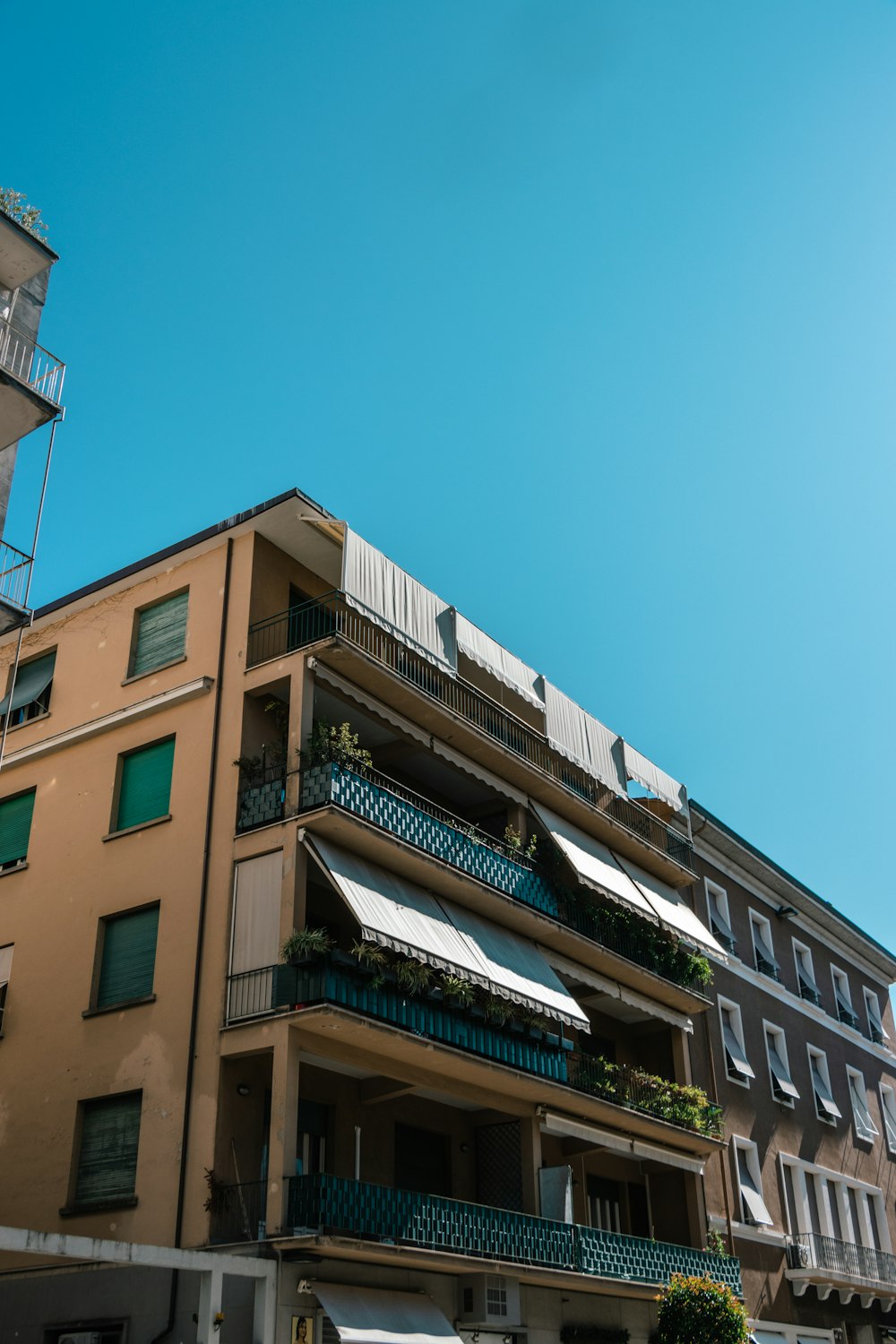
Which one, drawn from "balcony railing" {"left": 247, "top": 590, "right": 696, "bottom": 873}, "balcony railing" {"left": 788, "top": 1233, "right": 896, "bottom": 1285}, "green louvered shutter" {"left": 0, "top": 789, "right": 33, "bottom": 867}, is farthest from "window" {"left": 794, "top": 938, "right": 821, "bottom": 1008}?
"green louvered shutter" {"left": 0, "top": 789, "right": 33, "bottom": 867}

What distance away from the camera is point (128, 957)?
2123cm

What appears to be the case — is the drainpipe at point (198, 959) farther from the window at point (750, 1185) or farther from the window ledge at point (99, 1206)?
the window at point (750, 1185)

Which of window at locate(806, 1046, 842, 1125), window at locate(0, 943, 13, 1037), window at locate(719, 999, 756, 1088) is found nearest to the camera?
window at locate(0, 943, 13, 1037)

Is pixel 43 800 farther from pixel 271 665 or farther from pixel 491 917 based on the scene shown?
pixel 491 917

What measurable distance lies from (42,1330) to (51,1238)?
6.18 metres

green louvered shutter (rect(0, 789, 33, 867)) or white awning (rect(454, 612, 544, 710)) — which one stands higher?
white awning (rect(454, 612, 544, 710))

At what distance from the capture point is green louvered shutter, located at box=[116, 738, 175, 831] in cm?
2239

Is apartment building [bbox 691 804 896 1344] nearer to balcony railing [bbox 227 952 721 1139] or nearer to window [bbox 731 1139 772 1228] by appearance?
window [bbox 731 1139 772 1228]

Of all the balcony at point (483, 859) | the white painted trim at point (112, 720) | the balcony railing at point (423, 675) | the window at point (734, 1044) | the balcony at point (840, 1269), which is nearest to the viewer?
the balcony at point (483, 859)

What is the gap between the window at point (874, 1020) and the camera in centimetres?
4256

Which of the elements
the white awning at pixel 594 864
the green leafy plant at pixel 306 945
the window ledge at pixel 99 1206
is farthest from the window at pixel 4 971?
the white awning at pixel 594 864

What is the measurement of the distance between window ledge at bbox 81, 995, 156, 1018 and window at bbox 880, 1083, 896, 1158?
2753 centimetres

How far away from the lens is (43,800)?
78.6 ft

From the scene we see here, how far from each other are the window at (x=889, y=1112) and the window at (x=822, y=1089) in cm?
463
